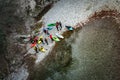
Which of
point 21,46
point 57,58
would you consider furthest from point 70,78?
point 21,46

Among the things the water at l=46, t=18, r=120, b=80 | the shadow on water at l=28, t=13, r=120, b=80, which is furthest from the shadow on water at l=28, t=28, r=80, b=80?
the water at l=46, t=18, r=120, b=80

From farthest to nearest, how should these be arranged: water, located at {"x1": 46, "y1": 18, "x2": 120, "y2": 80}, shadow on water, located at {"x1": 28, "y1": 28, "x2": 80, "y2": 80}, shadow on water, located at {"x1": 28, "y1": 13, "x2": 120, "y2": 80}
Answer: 1. shadow on water, located at {"x1": 28, "y1": 28, "x2": 80, "y2": 80}
2. shadow on water, located at {"x1": 28, "y1": 13, "x2": 120, "y2": 80}
3. water, located at {"x1": 46, "y1": 18, "x2": 120, "y2": 80}

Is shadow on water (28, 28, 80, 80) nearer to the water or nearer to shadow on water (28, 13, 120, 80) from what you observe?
shadow on water (28, 13, 120, 80)

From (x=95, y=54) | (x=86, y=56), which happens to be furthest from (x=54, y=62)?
(x=95, y=54)

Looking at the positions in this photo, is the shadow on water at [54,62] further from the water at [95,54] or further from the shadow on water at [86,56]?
the water at [95,54]

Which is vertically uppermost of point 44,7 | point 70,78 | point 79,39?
point 44,7

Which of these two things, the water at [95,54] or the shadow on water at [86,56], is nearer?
the water at [95,54]

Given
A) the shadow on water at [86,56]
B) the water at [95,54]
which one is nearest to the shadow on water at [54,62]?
the shadow on water at [86,56]

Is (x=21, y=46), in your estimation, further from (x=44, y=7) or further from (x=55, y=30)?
(x=44, y=7)
